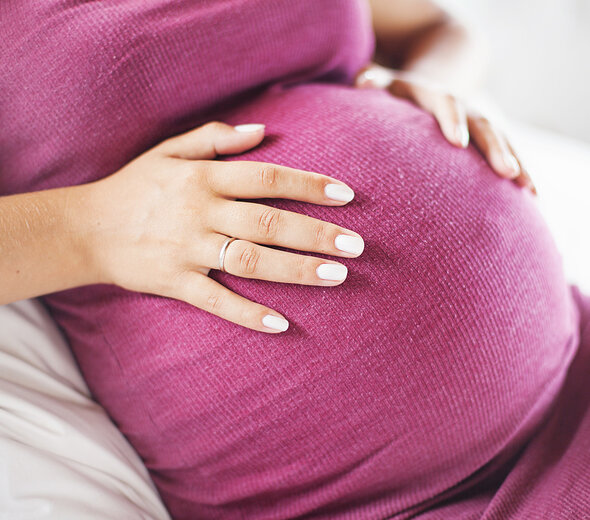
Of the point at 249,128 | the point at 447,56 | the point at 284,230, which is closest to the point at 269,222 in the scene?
the point at 284,230

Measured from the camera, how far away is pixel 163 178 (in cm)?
55

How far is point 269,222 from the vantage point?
502 millimetres

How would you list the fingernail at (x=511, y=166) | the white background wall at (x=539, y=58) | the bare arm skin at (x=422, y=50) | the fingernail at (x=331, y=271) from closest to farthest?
the fingernail at (x=331, y=271), the fingernail at (x=511, y=166), the bare arm skin at (x=422, y=50), the white background wall at (x=539, y=58)

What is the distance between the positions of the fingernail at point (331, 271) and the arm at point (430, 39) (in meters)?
0.69

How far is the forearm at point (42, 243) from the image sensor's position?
0.54 metres

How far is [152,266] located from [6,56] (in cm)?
27

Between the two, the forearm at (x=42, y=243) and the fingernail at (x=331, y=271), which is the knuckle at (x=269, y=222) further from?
the forearm at (x=42, y=243)

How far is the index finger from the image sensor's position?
51cm

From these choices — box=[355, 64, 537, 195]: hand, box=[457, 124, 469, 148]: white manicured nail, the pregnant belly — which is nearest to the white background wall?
box=[355, 64, 537, 195]: hand

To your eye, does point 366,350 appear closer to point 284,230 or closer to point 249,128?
point 284,230

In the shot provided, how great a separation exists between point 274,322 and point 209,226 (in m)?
0.12

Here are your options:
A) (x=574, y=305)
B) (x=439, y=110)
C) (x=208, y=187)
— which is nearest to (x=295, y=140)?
(x=208, y=187)

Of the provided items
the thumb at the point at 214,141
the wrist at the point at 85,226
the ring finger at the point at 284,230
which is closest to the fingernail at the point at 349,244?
the ring finger at the point at 284,230

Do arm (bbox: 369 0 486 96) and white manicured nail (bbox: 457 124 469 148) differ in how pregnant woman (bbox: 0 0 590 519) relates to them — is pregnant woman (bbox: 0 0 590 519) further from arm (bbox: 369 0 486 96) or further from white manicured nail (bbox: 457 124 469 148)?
arm (bbox: 369 0 486 96)
